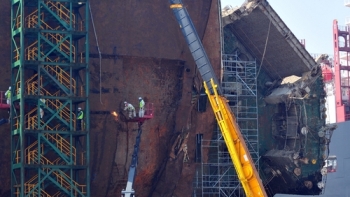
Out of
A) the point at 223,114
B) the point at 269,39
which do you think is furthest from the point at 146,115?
the point at 269,39

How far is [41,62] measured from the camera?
1081 inches

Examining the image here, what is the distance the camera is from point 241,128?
35.0 metres

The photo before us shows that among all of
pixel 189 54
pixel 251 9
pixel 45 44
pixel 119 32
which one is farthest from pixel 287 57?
pixel 45 44

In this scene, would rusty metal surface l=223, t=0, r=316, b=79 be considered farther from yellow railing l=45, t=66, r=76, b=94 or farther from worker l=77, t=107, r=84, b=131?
worker l=77, t=107, r=84, b=131

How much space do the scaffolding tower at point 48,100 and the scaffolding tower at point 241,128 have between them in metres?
6.74

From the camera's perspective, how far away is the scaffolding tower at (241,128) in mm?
33469

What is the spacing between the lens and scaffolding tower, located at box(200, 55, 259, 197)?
3347cm

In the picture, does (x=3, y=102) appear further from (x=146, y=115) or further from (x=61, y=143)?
(x=146, y=115)

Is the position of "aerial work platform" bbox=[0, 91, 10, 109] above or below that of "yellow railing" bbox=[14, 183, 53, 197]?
above

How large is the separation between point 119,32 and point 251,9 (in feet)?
22.4

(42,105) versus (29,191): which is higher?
(42,105)

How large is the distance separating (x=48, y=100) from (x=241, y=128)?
10.5 meters

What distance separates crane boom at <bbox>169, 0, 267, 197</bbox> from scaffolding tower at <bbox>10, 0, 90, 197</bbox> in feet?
14.5

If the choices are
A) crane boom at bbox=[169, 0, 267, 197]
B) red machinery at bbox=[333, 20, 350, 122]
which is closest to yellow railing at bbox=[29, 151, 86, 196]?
crane boom at bbox=[169, 0, 267, 197]
